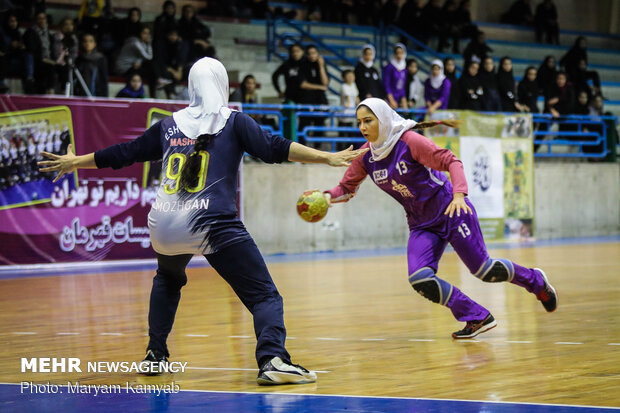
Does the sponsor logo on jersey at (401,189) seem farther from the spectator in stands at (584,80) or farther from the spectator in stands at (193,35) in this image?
the spectator in stands at (584,80)

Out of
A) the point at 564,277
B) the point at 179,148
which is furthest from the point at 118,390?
the point at 564,277

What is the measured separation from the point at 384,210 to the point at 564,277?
28.6 feet

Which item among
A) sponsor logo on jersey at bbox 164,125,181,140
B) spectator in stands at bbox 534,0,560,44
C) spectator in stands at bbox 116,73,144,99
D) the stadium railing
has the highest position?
spectator in stands at bbox 534,0,560,44

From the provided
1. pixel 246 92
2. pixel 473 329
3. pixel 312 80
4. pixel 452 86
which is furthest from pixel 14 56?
pixel 473 329

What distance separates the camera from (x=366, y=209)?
22.4 metres

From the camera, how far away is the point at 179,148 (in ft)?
21.4

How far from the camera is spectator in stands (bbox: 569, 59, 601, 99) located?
26.7 meters

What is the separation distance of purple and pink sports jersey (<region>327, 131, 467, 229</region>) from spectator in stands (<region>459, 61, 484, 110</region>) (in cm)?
1455

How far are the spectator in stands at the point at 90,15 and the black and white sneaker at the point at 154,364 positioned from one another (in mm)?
14347

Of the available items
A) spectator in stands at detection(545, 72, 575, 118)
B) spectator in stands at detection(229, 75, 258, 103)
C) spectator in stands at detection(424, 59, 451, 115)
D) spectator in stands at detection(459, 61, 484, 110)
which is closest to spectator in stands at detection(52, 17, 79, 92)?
spectator in stands at detection(229, 75, 258, 103)

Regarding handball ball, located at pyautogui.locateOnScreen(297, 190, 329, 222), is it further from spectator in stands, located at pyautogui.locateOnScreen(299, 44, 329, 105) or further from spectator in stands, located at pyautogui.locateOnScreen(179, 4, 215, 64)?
spectator in stands, located at pyautogui.locateOnScreen(179, 4, 215, 64)

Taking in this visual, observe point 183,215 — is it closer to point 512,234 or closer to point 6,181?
point 6,181

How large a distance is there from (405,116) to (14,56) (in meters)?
8.22

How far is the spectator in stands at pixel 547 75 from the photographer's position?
25.5 m
